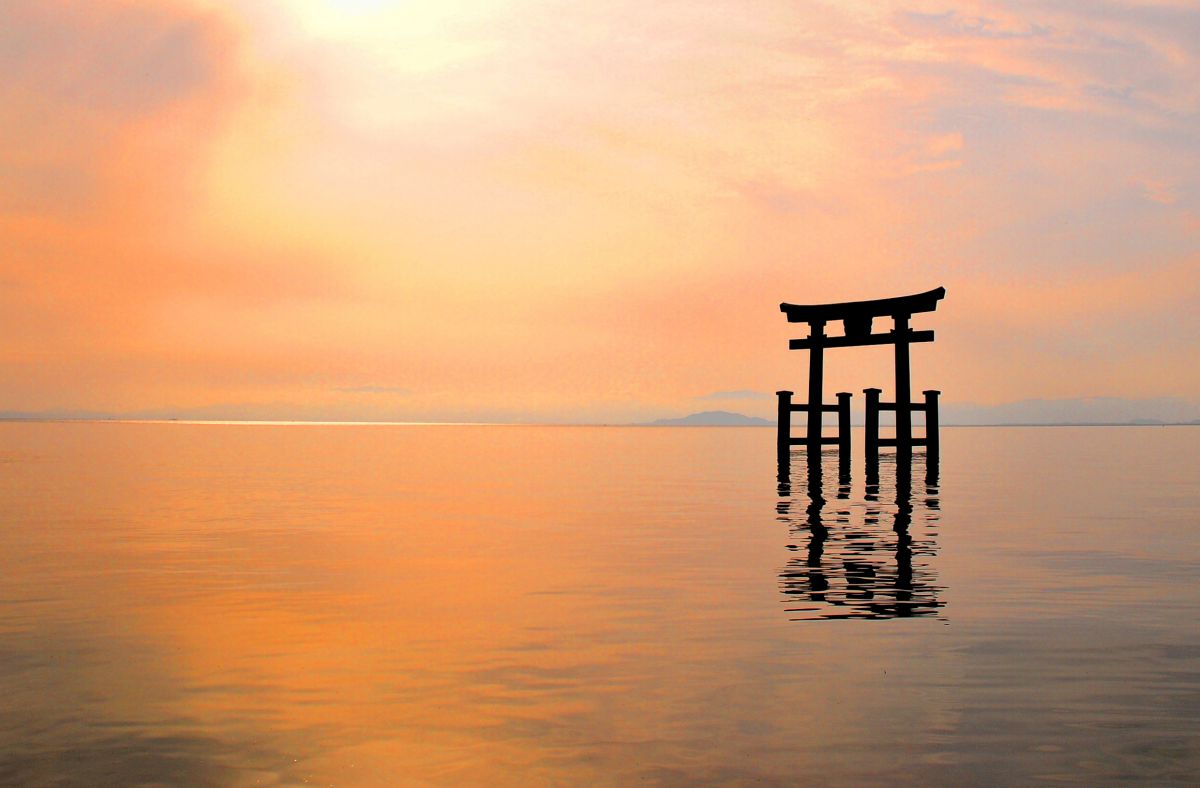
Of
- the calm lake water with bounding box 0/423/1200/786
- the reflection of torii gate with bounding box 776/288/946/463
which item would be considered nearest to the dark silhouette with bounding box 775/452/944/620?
the calm lake water with bounding box 0/423/1200/786

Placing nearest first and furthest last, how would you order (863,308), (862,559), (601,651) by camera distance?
(601,651) → (862,559) → (863,308)

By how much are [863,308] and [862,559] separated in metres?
16.9

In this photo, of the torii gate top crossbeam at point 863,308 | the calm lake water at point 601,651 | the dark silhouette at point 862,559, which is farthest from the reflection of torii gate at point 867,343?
the calm lake water at point 601,651

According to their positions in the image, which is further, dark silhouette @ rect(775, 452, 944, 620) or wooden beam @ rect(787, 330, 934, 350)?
wooden beam @ rect(787, 330, 934, 350)

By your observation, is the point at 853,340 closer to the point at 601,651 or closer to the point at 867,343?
the point at 867,343

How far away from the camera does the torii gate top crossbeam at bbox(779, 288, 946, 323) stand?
29.7 meters

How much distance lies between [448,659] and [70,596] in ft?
18.8

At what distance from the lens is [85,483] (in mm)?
35312

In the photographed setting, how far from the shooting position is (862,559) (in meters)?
15.4

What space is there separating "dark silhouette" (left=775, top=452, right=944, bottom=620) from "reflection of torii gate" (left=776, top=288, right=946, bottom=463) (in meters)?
3.56

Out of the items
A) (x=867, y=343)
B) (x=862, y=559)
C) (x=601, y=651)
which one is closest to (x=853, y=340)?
(x=867, y=343)

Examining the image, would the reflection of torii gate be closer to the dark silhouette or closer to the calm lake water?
the dark silhouette

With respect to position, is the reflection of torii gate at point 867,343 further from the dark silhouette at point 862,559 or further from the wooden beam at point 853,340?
the dark silhouette at point 862,559

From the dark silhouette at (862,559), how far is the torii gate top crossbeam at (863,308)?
4926mm
